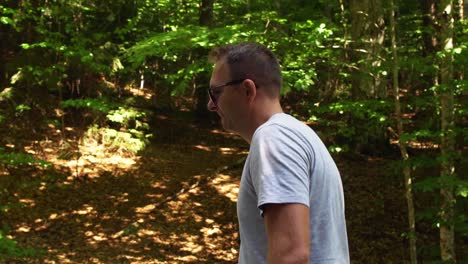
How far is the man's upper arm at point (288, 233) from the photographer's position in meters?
1.39

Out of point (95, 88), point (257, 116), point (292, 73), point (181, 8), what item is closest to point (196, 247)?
point (292, 73)

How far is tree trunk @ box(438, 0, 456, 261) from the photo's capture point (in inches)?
218

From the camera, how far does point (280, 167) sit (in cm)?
142

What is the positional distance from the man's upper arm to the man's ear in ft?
1.34

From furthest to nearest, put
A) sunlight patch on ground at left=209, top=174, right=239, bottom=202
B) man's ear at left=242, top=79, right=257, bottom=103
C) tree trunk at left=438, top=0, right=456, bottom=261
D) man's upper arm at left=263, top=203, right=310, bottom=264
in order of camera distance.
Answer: sunlight patch on ground at left=209, top=174, right=239, bottom=202, tree trunk at left=438, top=0, right=456, bottom=261, man's ear at left=242, top=79, right=257, bottom=103, man's upper arm at left=263, top=203, right=310, bottom=264

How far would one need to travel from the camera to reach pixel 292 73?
247 inches

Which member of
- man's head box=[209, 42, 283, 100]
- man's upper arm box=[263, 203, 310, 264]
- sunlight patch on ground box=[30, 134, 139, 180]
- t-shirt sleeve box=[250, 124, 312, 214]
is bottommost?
sunlight patch on ground box=[30, 134, 139, 180]

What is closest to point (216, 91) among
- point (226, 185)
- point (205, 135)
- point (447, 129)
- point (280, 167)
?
point (280, 167)

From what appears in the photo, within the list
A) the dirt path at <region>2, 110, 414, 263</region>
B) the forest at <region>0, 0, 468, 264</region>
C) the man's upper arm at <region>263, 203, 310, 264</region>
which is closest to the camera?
the man's upper arm at <region>263, 203, 310, 264</region>

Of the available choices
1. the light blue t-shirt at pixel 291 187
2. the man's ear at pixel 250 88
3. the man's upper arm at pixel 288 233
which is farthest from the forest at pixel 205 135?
the man's upper arm at pixel 288 233

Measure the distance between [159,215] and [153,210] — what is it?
0.24m

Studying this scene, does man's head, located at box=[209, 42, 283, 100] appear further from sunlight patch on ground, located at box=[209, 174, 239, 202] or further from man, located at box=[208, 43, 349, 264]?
sunlight patch on ground, located at box=[209, 174, 239, 202]

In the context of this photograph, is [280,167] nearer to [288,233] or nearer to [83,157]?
[288,233]

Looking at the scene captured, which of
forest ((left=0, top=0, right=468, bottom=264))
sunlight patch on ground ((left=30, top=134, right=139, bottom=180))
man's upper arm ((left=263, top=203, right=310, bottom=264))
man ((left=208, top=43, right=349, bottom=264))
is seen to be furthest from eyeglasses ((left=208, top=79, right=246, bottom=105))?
Answer: sunlight patch on ground ((left=30, top=134, right=139, bottom=180))
